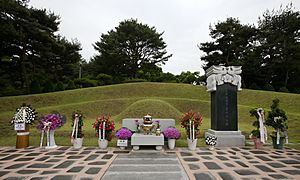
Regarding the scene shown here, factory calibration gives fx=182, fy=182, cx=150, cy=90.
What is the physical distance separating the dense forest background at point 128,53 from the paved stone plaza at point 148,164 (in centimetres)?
1320

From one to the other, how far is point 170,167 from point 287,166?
2.55 m

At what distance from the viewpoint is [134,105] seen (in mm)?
11180

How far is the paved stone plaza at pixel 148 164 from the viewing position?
3430 millimetres

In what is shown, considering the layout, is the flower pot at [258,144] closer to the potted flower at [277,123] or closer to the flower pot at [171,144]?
the potted flower at [277,123]

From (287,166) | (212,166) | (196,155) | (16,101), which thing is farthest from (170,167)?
(16,101)

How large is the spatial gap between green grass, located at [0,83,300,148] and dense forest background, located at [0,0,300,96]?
384cm

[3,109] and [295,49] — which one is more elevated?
[295,49]

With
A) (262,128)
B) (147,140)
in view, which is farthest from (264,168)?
(147,140)

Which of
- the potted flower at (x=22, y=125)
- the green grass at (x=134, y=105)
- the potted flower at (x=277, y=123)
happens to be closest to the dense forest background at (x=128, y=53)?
the green grass at (x=134, y=105)

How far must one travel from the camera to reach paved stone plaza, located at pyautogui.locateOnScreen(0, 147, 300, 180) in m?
3.43

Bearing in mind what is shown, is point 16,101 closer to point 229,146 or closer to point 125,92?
point 125,92

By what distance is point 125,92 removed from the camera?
54.2ft

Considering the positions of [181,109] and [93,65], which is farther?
[93,65]

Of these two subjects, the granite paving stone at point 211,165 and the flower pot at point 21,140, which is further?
the flower pot at point 21,140
